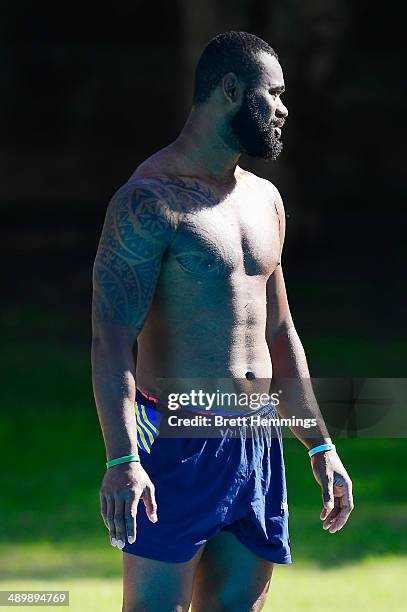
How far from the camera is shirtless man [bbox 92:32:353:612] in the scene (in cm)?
357

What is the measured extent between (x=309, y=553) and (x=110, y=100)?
18.0m

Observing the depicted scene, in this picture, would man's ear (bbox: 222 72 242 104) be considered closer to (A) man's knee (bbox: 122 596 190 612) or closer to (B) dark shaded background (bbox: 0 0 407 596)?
(A) man's knee (bbox: 122 596 190 612)

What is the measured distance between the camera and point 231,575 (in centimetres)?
379

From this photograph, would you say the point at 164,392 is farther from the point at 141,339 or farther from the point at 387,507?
the point at 387,507

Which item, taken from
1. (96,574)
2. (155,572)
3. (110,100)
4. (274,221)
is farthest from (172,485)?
(110,100)

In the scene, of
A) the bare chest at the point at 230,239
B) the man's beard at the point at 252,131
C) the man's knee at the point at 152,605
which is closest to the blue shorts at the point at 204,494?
the man's knee at the point at 152,605

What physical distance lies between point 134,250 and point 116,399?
1.28ft

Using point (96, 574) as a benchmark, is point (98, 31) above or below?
above

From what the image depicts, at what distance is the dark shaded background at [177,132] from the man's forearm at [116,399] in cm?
721

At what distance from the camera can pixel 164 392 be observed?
3.70 meters

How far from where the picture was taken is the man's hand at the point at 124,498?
3.36 metres

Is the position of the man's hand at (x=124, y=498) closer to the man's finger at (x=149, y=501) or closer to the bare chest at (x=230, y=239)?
the man's finger at (x=149, y=501)

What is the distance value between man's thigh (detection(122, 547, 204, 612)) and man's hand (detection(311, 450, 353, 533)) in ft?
1.54

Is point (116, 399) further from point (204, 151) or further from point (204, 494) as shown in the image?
point (204, 151)
